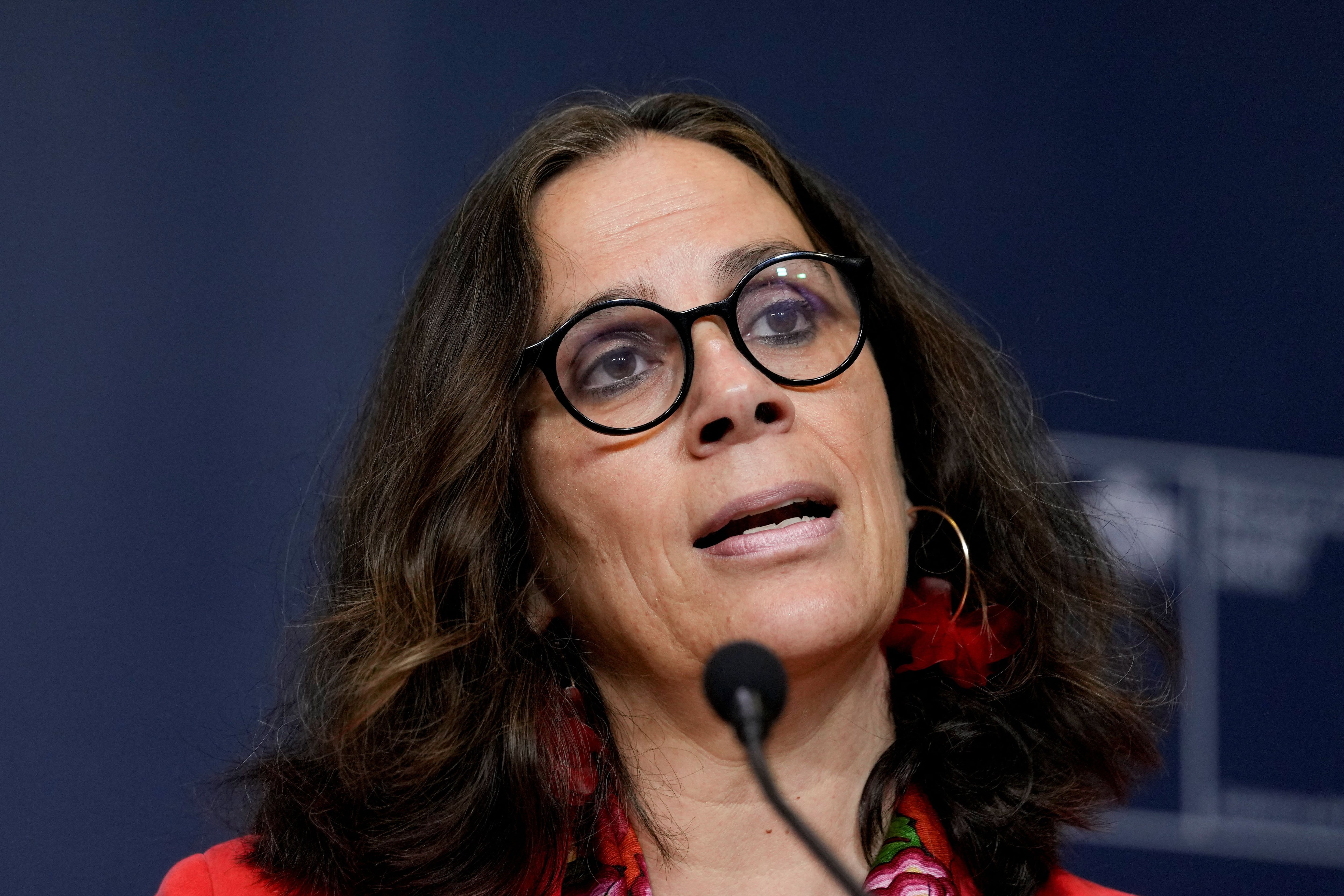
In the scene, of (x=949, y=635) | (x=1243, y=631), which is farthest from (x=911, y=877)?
(x=1243, y=631)

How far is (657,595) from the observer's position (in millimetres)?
1376

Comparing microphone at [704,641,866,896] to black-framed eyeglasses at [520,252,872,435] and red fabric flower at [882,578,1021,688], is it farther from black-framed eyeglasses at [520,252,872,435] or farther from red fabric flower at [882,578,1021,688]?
red fabric flower at [882,578,1021,688]

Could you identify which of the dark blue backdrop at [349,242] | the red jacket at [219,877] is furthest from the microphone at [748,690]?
the dark blue backdrop at [349,242]

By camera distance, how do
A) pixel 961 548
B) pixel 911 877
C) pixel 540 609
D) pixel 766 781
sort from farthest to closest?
pixel 961 548 → pixel 540 609 → pixel 911 877 → pixel 766 781

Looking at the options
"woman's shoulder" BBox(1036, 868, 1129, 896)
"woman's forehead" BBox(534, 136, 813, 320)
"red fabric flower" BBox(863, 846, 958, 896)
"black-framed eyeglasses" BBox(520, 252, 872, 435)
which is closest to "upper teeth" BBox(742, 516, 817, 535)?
"black-framed eyeglasses" BBox(520, 252, 872, 435)

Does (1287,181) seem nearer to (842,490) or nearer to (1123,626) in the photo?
(1123,626)

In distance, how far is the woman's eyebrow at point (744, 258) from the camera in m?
1.45

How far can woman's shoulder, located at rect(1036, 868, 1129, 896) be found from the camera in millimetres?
1547

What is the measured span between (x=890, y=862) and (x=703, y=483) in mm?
447

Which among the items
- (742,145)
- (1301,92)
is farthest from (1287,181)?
(742,145)

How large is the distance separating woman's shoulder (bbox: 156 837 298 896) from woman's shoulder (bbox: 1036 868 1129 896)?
2.77 feet

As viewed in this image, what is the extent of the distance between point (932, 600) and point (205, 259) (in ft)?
3.50

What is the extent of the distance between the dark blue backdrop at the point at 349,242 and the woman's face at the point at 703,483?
0.52 meters

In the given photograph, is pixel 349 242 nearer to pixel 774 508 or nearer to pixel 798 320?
pixel 798 320
